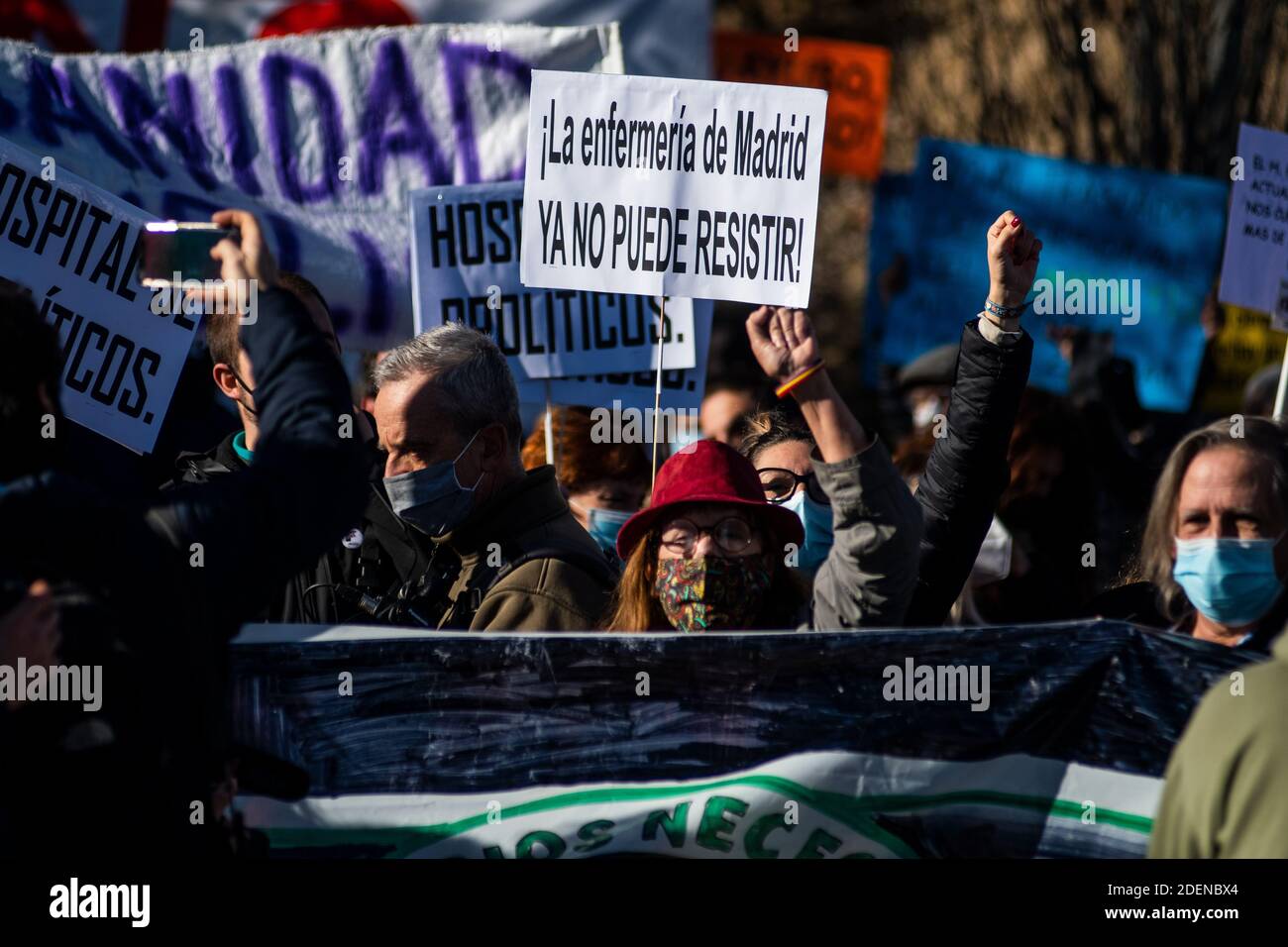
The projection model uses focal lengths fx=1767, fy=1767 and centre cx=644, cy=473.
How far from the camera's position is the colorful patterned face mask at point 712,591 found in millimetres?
3510

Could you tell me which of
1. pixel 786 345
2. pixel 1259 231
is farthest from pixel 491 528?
pixel 1259 231

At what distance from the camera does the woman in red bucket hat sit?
325 centimetres

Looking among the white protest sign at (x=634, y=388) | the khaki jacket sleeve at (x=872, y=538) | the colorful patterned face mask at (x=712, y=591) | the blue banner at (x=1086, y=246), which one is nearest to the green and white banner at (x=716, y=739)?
the khaki jacket sleeve at (x=872, y=538)

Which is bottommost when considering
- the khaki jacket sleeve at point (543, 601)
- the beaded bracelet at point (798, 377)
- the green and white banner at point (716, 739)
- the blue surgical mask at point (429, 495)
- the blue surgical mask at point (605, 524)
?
the green and white banner at point (716, 739)

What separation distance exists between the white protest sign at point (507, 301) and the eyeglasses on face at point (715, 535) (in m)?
1.91

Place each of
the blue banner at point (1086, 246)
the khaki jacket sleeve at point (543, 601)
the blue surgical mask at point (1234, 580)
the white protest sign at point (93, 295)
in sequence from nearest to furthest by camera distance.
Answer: the blue surgical mask at point (1234, 580), the khaki jacket sleeve at point (543, 601), the white protest sign at point (93, 295), the blue banner at point (1086, 246)

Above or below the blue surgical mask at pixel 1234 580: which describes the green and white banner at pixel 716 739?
below

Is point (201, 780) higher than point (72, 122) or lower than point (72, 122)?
lower

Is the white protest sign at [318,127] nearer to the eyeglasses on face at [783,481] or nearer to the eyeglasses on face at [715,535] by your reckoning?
the eyeglasses on face at [783,481]
